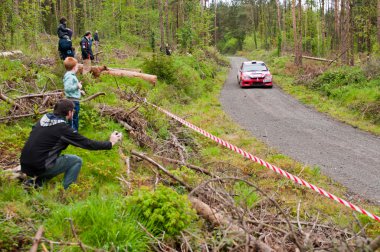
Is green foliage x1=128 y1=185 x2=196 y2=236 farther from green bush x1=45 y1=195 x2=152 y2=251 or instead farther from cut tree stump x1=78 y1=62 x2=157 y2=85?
cut tree stump x1=78 y1=62 x2=157 y2=85

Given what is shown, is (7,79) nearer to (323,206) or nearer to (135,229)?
(135,229)

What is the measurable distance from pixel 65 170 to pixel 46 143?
54 centimetres

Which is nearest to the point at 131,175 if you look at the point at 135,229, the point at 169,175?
the point at 169,175

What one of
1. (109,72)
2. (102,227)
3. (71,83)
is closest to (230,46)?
(109,72)

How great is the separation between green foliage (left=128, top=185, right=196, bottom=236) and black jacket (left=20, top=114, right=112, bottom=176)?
1422mm

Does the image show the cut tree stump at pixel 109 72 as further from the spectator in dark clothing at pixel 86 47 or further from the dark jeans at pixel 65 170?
the dark jeans at pixel 65 170

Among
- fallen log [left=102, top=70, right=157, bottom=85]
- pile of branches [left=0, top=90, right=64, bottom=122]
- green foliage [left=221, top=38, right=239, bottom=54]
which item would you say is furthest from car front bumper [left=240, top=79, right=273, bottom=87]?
green foliage [left=221, top=38, right=239, bottom=54]

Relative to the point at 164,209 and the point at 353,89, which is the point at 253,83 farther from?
the point at 164,209

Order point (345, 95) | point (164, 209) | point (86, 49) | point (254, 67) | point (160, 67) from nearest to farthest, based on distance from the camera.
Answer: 1. point (164, 209)
2. point (86, 49)
3. point (160, 67)
4. point (345, 95)
5. point (254, 67)

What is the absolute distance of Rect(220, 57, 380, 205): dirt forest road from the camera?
7.97m

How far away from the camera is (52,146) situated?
4852 millimetres

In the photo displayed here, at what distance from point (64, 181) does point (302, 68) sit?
21.7 meters

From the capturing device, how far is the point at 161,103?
12391 mm

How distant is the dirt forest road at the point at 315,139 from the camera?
26.1ft
